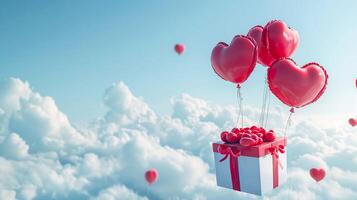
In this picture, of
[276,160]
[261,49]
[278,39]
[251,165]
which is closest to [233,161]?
[251,165]

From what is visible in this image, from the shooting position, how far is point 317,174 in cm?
887

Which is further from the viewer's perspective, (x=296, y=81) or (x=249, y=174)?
(x=249, y=174)

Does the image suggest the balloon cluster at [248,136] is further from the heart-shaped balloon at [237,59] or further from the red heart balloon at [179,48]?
the red heart balloon at [179,48]

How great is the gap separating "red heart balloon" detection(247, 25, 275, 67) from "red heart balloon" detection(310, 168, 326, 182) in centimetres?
283

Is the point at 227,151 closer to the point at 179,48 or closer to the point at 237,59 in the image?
the point at 237,59

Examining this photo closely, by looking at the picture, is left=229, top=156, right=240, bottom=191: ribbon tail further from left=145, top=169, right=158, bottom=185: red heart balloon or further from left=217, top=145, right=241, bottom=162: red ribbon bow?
left=145, top=169, right=158, bottom=185: red heart balloon

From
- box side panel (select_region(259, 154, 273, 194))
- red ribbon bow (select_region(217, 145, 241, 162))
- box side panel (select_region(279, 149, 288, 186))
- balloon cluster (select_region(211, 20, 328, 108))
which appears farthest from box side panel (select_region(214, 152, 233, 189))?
balloon cluster (select_region(211, 20, 328, 108))

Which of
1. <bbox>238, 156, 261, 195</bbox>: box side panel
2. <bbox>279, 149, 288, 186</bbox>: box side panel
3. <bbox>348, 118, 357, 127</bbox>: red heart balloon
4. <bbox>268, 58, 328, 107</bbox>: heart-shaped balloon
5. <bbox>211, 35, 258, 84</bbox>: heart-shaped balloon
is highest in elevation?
<bbox>348, 118, 357, 127</bbox>: red heart balloon

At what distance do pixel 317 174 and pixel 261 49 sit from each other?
324cm

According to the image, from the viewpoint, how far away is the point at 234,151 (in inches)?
280

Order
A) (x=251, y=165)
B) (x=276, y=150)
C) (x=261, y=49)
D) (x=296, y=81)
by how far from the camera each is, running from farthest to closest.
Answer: (x=261, y=49) → (x=276, y=150) → (x=251, y=165) → (x=296, y=81)

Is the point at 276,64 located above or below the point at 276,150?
above

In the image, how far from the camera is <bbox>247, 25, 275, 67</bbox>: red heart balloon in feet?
24.7

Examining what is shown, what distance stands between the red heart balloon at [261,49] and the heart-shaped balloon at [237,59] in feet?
1.72
